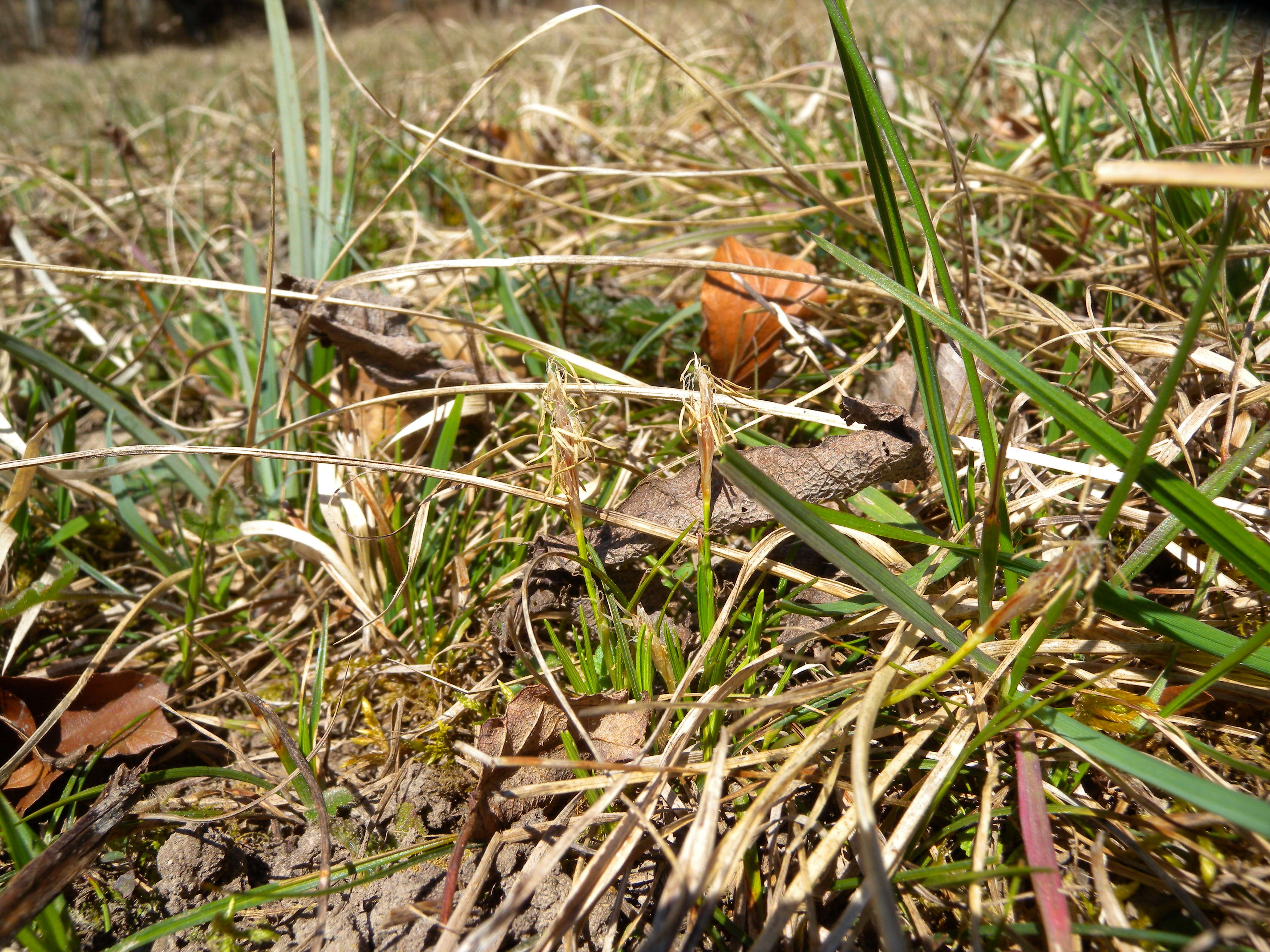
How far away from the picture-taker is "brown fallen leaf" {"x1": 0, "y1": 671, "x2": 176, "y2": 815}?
1165 mm

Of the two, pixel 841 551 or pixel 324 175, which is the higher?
pixel 324 175

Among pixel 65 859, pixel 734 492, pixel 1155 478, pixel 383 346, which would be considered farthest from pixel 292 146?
pixel 1155 478

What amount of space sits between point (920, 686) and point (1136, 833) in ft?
0.99

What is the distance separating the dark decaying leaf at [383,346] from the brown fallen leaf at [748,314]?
493mm

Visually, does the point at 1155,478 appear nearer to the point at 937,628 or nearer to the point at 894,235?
the point at 937,628

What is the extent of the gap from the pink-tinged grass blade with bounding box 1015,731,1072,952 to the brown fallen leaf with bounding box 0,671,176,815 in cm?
125

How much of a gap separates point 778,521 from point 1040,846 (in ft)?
1.54

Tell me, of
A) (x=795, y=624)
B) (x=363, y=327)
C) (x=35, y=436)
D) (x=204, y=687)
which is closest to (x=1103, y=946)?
(x=795, y=624)

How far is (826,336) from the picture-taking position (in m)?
1.73

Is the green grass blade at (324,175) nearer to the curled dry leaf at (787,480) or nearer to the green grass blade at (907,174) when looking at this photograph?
the curled dry leaf at (787,480)

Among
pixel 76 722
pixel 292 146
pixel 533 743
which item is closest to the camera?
pixel 533 743

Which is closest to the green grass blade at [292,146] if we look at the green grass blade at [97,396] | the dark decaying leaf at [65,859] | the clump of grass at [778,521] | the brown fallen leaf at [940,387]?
the clump of grass at [778,521]

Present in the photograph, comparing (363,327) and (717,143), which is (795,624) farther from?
(717,143)

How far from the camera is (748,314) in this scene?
1566 millimetres
